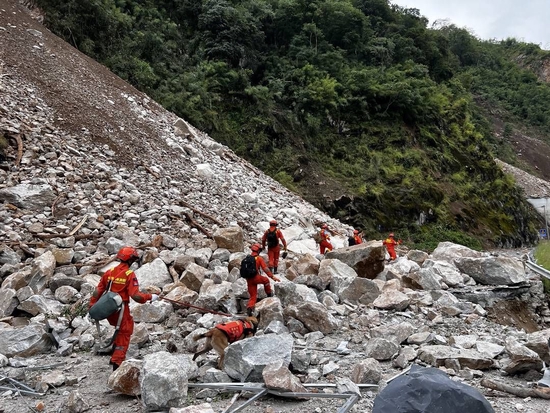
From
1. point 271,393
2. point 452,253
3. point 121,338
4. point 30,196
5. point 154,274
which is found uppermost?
point 452,253

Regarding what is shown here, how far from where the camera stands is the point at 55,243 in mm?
7840

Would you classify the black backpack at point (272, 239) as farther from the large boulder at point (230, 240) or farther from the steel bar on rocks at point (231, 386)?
the steel bar on rocks at point (231, 386)

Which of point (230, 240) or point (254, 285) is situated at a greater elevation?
point (254, 285)

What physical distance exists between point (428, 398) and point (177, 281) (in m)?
5.19

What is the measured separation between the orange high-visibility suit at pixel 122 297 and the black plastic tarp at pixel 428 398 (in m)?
2.98

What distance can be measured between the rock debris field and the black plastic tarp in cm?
127

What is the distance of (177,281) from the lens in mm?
6910

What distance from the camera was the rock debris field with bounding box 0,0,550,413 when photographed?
3.96m

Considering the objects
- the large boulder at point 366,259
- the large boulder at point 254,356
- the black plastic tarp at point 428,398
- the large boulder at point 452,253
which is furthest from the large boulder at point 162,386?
the large boulder at point 452,253

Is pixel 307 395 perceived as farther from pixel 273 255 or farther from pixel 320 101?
pixel 320 101

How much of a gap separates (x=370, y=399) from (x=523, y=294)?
670 centimetres

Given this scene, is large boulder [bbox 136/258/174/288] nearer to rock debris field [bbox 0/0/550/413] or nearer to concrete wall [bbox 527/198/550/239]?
rock debris field [bbox 0/0/550/413]

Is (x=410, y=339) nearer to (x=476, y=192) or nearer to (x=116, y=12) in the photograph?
(x=116, y=12)

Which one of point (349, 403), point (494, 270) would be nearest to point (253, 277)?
point (349, 403)
